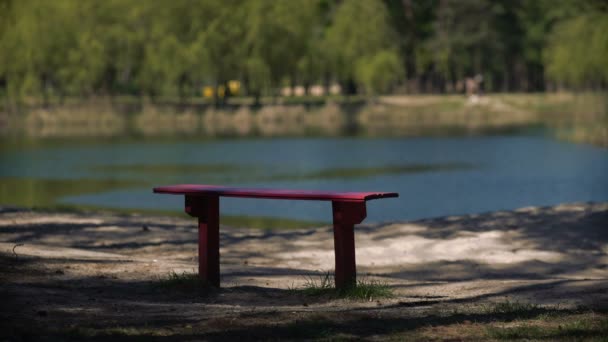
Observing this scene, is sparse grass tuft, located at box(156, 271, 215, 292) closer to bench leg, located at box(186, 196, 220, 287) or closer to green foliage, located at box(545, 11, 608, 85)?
bench leg, located at box(186, 196, 220, 287)

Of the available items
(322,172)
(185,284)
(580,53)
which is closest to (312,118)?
(580,53)

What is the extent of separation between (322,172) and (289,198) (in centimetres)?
2374

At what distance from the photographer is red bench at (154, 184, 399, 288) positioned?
8766mm

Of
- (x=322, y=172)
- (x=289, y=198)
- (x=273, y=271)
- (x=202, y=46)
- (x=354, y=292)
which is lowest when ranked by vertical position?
(x=322, y=172)

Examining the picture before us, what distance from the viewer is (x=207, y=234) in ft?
31.3

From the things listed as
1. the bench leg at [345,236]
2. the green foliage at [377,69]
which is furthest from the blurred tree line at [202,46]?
the bench leg at [345,236]

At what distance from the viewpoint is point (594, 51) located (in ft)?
219

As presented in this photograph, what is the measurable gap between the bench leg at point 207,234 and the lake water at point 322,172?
1116 centimetres

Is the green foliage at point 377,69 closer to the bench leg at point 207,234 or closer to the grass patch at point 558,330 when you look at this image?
the bench leg at point 207,234

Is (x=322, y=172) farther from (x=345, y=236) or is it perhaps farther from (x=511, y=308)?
(x=511, y=308)

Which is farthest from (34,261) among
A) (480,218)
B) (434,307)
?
(480,218)

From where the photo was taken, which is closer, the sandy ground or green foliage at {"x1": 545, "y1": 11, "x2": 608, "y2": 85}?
the sandy ground

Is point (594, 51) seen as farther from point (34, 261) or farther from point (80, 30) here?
point (34, 261)

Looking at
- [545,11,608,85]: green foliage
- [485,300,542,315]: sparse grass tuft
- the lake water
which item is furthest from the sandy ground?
[545,11,608,85]: green foliage
